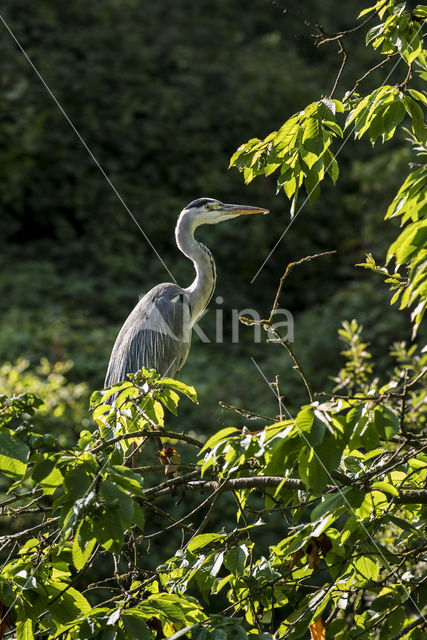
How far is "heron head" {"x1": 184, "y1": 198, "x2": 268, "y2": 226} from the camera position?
4770 millimetres

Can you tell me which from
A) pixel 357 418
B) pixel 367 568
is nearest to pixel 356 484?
pixel 357 418

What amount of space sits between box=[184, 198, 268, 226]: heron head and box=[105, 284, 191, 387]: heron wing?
0.48 metres

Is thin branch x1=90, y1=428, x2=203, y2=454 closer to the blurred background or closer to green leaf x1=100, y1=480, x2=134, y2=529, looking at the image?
green leaf x1=100, y1=480, x2=134, y2=529

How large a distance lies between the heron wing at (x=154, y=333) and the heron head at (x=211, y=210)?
48 centimetres

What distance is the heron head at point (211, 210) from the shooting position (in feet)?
15.6

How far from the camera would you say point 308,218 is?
976 centimetres

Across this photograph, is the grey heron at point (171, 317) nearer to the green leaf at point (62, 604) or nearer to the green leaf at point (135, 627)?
the green leaf at point (62, 604)

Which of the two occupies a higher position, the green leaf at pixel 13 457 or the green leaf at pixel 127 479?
the green leaf at pixel 13 457

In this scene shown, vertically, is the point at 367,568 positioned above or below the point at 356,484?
below

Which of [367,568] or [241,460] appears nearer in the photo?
[241,460]

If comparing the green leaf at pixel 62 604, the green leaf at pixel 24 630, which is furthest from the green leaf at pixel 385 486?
the green leaf at pixel 24 630

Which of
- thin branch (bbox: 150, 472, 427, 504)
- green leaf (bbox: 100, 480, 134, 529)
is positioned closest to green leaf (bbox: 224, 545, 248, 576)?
thin branch (bbox: 150, 472, 427, 504)

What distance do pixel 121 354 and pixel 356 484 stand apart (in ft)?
10.2

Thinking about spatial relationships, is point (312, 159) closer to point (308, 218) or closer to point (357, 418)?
point (357, 418)
